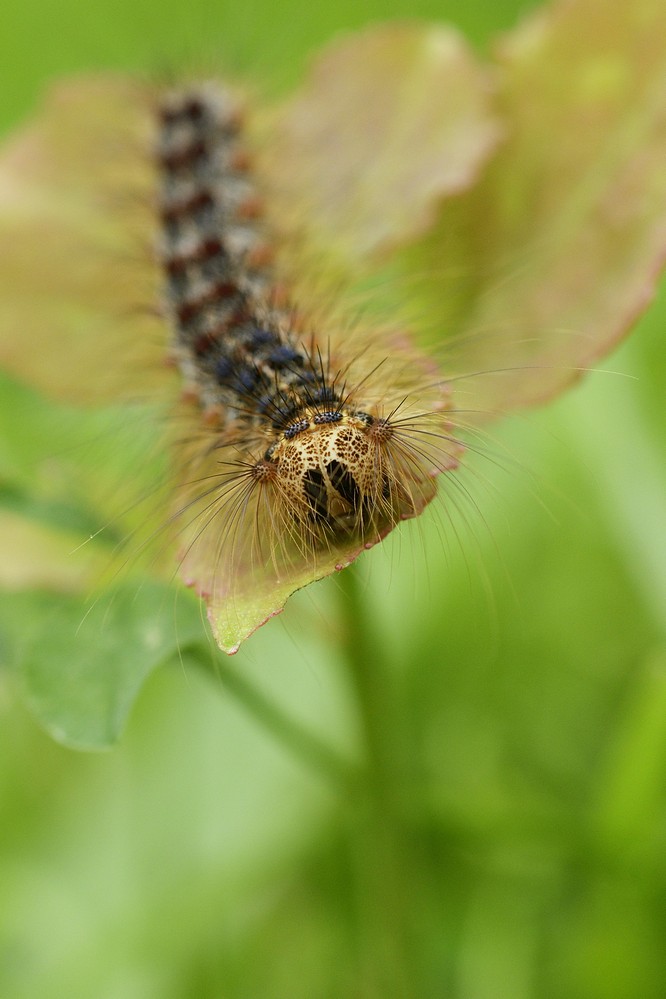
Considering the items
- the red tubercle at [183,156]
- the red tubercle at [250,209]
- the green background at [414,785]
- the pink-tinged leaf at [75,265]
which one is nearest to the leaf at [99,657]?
the green background at [414,785]

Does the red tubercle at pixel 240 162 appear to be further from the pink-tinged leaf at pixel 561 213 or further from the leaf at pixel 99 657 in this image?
the leaf at pixel 99 657

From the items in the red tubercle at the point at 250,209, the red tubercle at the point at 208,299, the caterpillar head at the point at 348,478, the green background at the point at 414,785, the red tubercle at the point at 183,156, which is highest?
the red tubercle at the point at 183,156

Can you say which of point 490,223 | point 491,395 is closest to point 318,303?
point 490,223

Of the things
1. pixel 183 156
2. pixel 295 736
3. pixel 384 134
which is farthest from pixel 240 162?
pixel 295 736

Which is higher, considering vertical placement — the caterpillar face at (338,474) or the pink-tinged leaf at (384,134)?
the pink-tinged leaf at (384,134)

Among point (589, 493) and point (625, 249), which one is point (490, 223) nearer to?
point (625, 249)

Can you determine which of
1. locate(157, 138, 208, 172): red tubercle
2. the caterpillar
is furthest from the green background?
locate(157, 138, 208, 172): red tubercle
